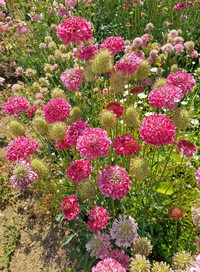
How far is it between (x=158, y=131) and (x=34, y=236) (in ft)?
8.22

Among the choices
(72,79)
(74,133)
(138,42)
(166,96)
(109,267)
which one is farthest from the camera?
(138,42)

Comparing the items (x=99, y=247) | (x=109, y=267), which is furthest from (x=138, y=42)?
(x=109, y=267)

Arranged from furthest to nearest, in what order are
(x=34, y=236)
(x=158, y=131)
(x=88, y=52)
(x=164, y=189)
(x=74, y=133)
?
(x=34, y=236), (x=164, y=189), (x=88, y=52), (x=74, y=133), (x=158, y=131)

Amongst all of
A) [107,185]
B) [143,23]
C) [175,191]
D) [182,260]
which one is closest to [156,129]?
[107,185]

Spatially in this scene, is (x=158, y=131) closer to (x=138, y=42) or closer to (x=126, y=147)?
(x=126, y=147)

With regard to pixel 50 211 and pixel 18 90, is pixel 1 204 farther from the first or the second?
pixel 18 90

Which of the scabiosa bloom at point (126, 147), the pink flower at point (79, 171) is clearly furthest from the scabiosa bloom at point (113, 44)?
the pink flower at point (79, 171)

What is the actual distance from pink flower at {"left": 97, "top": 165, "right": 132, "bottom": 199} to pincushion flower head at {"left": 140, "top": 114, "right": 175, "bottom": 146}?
1.17 feet

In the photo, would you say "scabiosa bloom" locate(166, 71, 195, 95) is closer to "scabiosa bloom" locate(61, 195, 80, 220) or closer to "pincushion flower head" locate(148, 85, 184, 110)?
"pincushion flower head" locate(148, 85, 184, 110)

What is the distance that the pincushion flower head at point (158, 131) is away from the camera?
1623mm

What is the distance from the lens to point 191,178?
2896 millimetres

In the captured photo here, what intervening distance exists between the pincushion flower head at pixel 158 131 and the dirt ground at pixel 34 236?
6.56ft

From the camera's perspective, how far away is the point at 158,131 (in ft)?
5.32

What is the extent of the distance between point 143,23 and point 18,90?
11.9 ft
